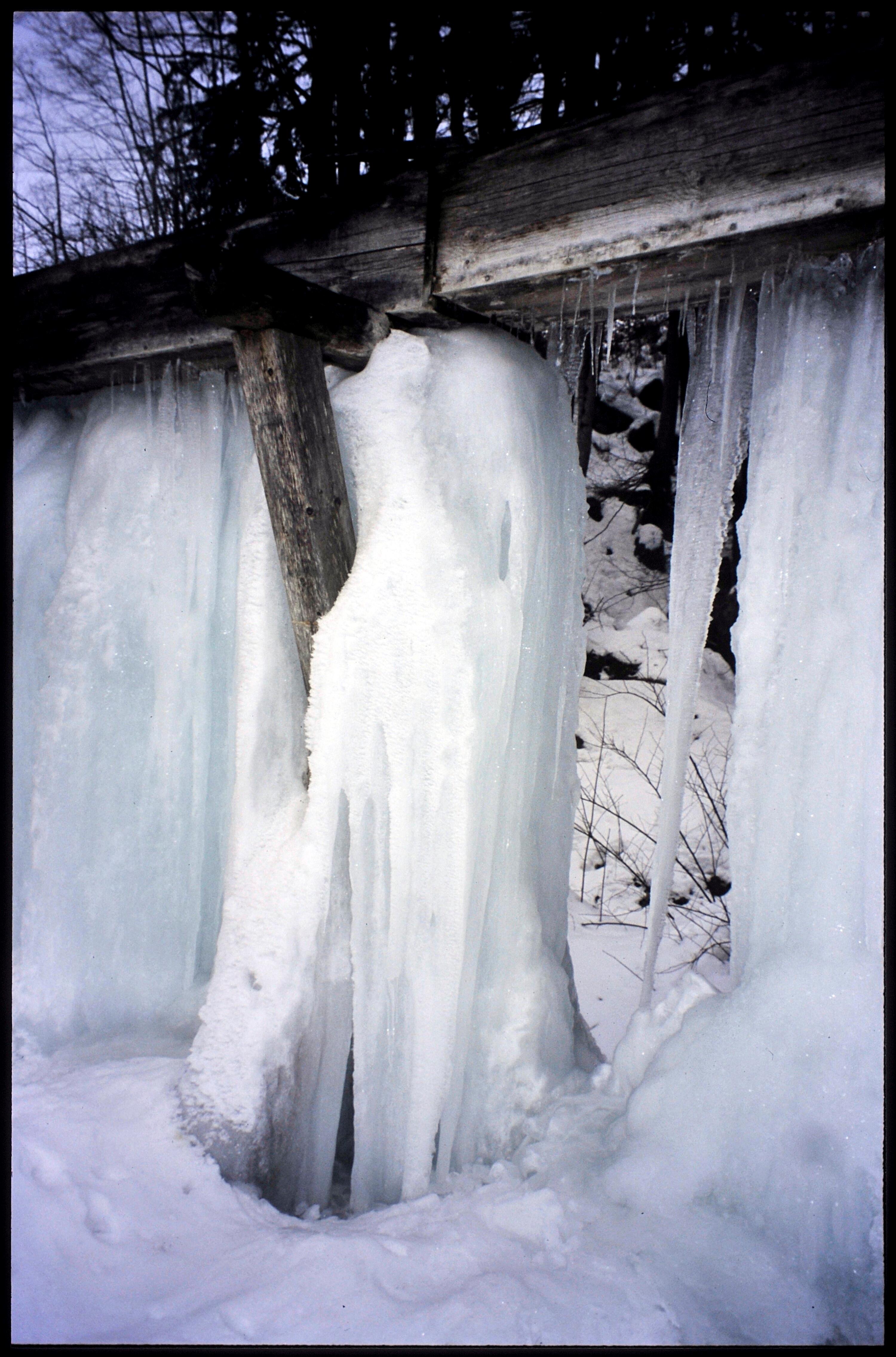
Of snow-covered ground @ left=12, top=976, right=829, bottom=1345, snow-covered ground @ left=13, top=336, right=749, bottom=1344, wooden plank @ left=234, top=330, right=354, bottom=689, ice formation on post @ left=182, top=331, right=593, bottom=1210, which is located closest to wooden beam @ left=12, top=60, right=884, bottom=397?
wooden plank @ left=234, top=330, right=354, bottom=689

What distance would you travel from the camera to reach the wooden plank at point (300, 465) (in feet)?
5.96

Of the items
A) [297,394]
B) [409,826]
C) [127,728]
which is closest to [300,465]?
[297,394]

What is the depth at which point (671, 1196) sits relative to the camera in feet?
5.69

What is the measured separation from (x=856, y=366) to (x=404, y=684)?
1219mm

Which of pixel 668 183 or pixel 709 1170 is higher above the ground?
pixel 668 183

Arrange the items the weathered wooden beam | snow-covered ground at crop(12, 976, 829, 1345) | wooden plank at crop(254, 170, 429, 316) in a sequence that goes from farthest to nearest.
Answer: wooden plank at crop(254, 170, 429, 316)
the weathered wooden beam
snow-covered ground at crop(12, 976, 829, 1345)

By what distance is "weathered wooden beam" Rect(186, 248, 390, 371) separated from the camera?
167 centimetres

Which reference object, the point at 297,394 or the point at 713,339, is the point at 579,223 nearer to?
the point at 713,339

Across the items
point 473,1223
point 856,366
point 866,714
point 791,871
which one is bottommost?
point 473,1223

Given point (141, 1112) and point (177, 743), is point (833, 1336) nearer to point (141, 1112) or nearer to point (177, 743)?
point (141, 1112)

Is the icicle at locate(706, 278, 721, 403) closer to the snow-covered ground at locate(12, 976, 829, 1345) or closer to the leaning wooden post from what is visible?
the leaning wooden post

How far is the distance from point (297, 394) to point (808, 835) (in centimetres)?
155

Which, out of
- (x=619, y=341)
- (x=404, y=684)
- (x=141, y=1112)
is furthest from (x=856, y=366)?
(x=619, y=341)

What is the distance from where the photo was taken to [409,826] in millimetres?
1948
